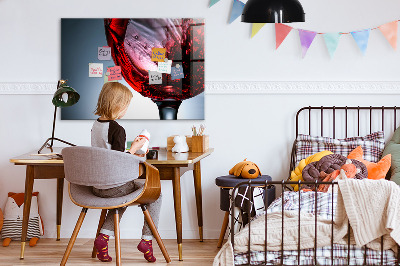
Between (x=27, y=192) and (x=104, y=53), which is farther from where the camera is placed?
(x=104, y=53)

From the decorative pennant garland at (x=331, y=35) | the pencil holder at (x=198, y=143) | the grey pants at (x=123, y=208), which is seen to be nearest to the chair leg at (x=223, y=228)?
the pencil holder at (x=198, y=143)

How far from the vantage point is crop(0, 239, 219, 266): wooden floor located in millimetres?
Answer: 3773

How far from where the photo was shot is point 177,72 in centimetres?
445

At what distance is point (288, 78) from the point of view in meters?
4.42

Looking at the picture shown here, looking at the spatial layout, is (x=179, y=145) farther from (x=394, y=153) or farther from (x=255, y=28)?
(x=394, y=153)

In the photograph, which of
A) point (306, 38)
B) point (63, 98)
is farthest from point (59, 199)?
point (306, 38)

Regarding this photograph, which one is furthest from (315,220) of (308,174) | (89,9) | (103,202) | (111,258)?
(89,9)

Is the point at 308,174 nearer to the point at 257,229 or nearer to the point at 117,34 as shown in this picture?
the point at 257,229

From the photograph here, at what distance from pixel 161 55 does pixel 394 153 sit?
1743 mm

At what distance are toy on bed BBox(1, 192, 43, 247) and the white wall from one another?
0.12 m

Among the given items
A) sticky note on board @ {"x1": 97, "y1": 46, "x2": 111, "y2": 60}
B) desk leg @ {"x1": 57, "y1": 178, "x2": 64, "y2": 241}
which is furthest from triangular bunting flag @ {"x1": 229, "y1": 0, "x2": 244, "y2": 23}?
desk leg @ {"x1": 57, "y1": 178, "x2": 64, "y2": 241}

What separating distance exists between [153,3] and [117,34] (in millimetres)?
341

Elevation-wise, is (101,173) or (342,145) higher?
(342,145)

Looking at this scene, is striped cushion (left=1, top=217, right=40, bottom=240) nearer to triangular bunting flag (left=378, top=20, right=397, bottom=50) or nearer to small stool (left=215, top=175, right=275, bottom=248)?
small stool (left=215, top=175, right=275, bottom=248)
